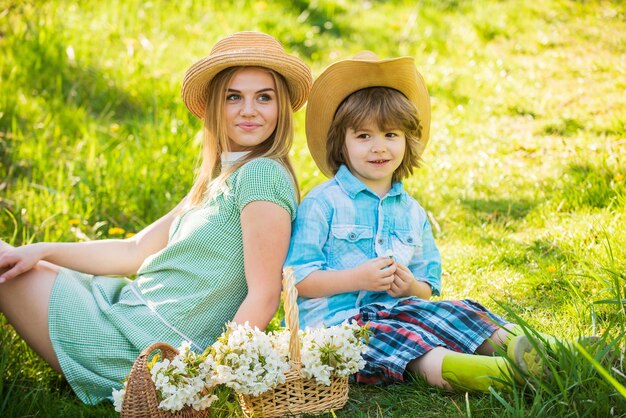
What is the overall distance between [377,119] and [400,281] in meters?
0.61

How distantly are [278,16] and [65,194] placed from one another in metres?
2.99

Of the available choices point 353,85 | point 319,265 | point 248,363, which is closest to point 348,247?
point 319,265

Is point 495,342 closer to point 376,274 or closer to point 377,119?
point 376,274

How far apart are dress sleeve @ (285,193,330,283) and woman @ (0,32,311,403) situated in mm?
70

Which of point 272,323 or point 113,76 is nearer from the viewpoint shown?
point 272,323

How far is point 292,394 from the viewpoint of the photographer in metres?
2.39

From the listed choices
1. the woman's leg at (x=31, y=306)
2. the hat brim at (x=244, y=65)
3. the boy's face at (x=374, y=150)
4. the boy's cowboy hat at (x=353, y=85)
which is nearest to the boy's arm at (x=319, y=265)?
the boy's face at (x=374, y=150)

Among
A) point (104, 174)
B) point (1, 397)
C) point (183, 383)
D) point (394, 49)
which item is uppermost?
point (394, 49)

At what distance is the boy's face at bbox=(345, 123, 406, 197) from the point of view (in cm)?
286

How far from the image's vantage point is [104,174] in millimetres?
4281

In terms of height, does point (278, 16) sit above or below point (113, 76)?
above

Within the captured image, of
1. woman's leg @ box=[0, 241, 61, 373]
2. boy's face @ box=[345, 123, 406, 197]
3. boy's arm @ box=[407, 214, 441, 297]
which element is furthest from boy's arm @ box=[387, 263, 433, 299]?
woman's leg @ box=[0, 241, 61, 373]

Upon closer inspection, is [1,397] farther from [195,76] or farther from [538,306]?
[538,306]

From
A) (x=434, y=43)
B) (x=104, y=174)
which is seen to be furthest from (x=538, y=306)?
(x=434, y=43)
